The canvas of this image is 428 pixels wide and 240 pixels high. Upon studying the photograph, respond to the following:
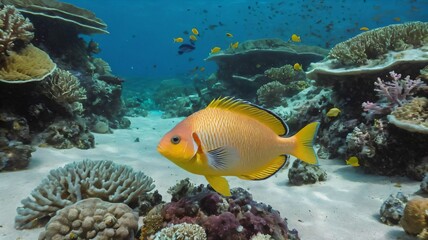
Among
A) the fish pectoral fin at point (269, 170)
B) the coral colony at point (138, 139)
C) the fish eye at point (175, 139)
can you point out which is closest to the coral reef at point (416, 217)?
the coral colony at point (138, 139)

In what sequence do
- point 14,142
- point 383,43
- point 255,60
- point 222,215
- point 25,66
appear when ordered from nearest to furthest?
point 222,215 < point 14,142 < point 25,66 < point 383,43 < point 255,60

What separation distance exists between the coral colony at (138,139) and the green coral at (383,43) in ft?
0.07

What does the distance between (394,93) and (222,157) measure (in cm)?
482

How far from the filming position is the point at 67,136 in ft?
22.2

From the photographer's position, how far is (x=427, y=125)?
14.8 ft

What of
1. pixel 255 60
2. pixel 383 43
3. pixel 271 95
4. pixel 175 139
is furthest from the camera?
pixel 255 60

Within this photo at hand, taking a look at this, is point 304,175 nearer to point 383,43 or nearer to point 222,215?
point 222,215

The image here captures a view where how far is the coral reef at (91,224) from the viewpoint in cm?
291

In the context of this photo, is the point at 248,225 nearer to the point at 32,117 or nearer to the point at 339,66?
the point at 339,66

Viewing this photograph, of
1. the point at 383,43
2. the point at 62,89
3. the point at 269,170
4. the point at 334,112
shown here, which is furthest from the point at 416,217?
the point at 62,89

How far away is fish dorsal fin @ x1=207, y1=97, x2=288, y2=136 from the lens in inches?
75.9

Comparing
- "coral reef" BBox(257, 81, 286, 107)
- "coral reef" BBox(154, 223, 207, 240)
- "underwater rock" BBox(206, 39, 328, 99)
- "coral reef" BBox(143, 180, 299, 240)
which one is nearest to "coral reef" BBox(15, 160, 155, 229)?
"coral reef" BBox(143, 180, 299, 240)

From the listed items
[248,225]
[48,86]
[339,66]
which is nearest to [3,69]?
[48,86]

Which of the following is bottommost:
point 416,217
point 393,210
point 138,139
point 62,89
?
point 138,139
